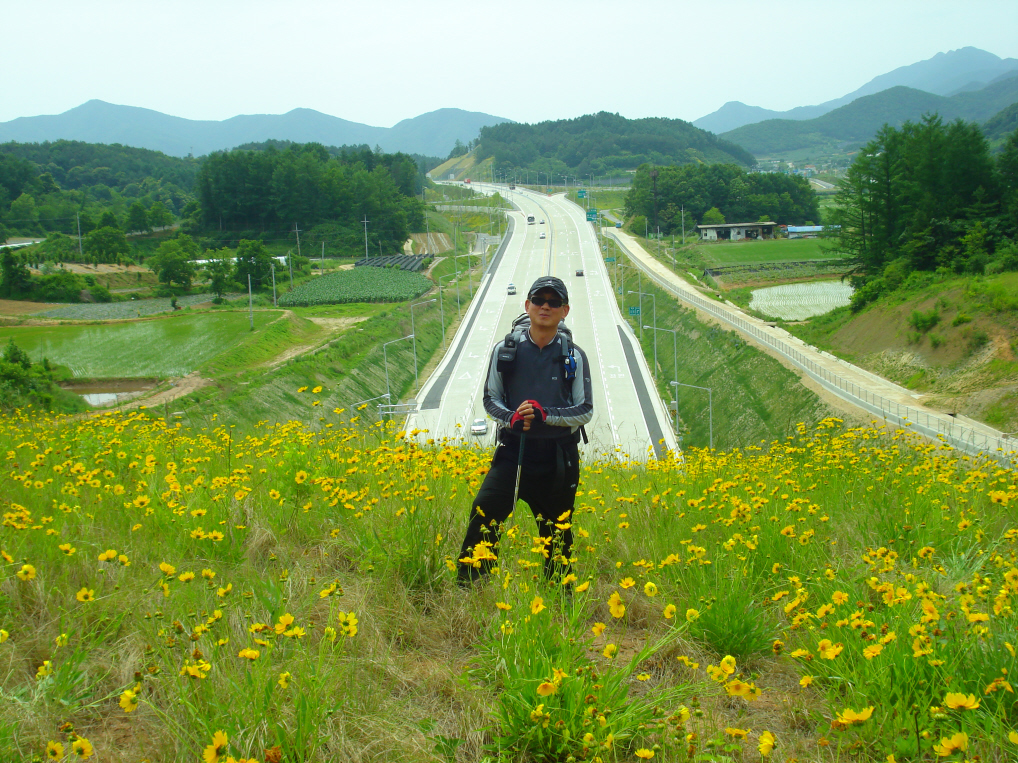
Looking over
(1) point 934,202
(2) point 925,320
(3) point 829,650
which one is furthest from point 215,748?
(1) point 934,202

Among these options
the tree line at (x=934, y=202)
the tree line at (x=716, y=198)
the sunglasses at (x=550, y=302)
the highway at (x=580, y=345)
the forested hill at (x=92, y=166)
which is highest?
the forested hill at (x=92, y=166)

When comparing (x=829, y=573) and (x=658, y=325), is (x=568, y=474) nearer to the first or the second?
(x=829, y=573)

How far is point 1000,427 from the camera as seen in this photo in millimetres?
26859

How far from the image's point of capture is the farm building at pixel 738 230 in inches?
4579

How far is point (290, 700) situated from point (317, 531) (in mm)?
2193

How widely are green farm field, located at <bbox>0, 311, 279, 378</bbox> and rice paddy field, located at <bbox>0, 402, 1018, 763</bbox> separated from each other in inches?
1447

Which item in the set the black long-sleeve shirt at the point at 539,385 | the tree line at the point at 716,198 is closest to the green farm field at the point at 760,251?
the tree line at the point at 716,198

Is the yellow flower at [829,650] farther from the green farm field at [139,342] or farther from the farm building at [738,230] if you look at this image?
the farm building at [738,230]

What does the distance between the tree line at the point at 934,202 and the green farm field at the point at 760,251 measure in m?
29.9

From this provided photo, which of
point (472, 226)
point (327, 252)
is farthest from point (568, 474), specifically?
point (472, 226)

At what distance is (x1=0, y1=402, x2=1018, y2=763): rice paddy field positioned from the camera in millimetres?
2615

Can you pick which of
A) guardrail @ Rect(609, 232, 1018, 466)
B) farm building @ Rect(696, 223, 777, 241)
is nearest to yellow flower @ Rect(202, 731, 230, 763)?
guardrail @ Rect(609, 232, 1018, 466)

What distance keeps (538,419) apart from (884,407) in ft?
97.3

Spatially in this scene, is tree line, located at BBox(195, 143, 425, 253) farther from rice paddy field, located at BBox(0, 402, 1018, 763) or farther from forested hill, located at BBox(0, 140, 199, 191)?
rice paddy field, located at BBox(0, 402, 1018, 763)
